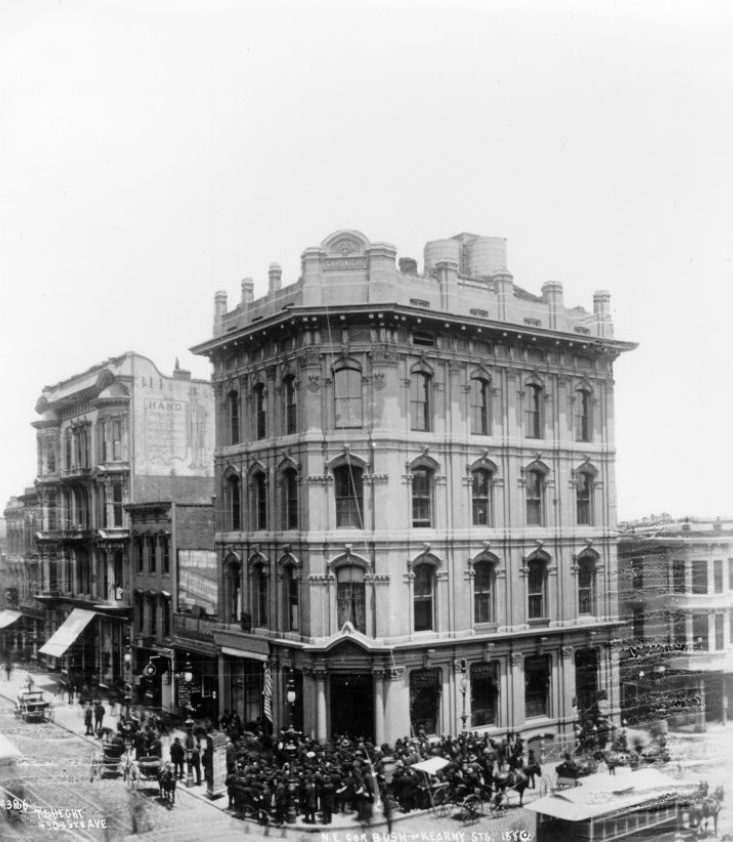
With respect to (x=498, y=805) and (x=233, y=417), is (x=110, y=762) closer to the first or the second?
(x=498, y=805)

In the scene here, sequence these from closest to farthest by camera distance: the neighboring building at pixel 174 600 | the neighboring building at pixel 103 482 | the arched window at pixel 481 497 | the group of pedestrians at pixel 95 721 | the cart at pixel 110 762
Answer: the cart at pixel 110 762 → the arched window at pixel 481 497 → the group of pedestrians at pixel 95 721 → the neighboring building at pixel 174 600 → the neighboring building at pixel 103 482

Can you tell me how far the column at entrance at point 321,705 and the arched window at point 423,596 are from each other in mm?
3110

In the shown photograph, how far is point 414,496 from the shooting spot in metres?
26.3

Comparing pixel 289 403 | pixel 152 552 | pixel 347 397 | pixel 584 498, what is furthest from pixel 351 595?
pixel 152 552

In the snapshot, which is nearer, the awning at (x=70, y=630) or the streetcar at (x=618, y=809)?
the streetcar at (x=618, y=809)

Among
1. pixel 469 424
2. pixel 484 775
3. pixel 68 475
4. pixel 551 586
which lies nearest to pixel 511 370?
pixel 469 424

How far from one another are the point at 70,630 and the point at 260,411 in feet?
51.6

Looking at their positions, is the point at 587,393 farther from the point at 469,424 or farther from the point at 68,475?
the point at 68,475

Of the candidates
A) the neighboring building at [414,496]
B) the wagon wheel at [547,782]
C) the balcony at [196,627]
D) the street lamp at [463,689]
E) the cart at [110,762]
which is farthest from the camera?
the balcony at [196,627]

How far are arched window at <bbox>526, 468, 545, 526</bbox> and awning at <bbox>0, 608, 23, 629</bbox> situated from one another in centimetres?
2267

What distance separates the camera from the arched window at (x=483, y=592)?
27297 mm

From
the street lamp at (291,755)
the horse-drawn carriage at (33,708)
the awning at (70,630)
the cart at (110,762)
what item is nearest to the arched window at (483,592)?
the street lamp at (291,755)

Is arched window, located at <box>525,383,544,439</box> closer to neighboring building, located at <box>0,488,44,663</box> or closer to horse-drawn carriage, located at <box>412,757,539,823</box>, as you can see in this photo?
horse-drawn carriage, located at <box>412,757,539,823</box>

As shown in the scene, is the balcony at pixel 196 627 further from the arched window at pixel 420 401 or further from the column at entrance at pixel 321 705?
the arched window at pixel 420 401
